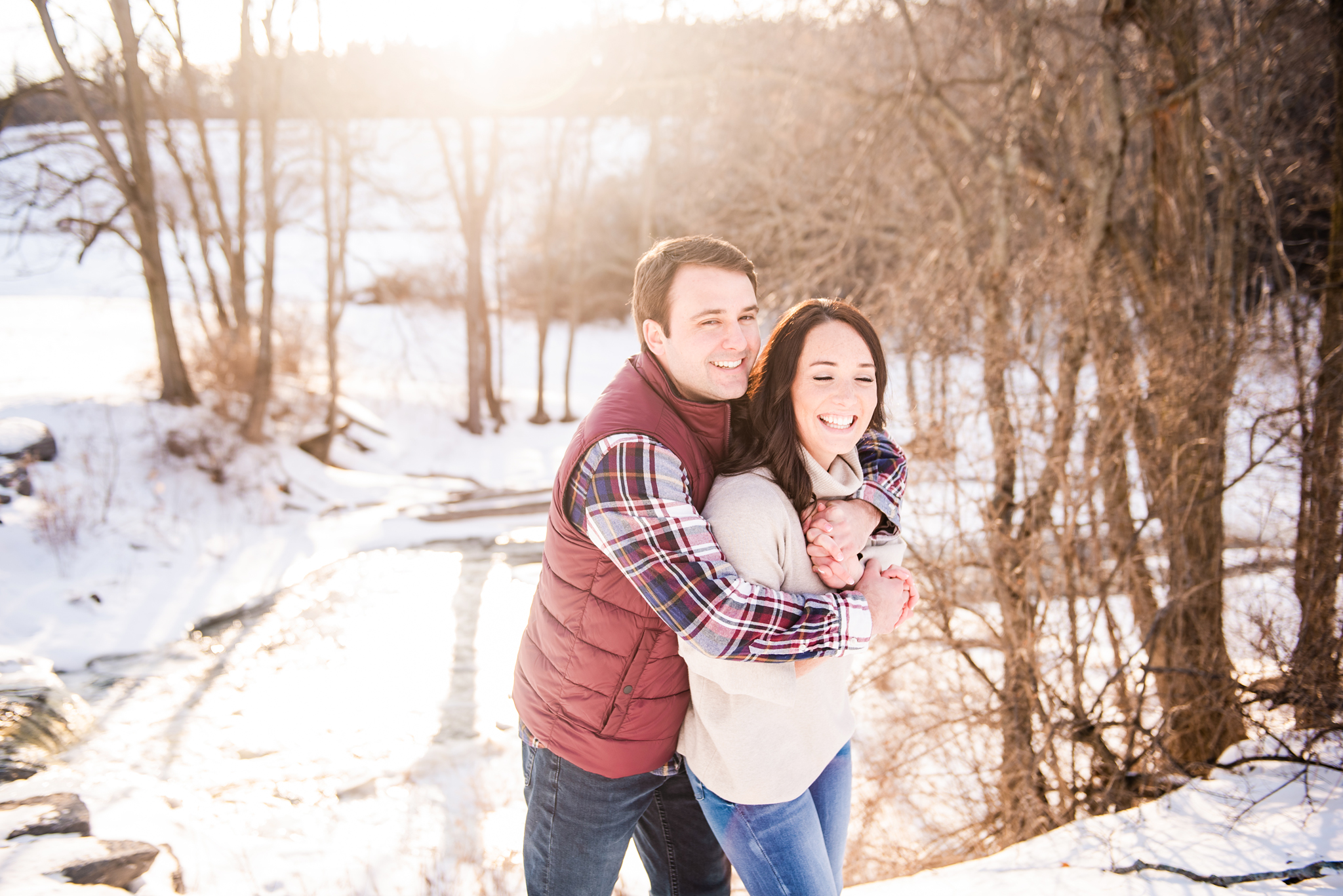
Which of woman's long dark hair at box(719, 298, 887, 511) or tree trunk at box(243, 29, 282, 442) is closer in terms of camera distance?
woman's long dark hair at box(719, 298, 887, 511)

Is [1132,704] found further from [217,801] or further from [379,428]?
[379,428]

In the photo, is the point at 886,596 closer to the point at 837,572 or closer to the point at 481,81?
the point at 837,572

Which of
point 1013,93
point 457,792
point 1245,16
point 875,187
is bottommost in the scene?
point 457,792

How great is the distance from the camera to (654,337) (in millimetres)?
2004

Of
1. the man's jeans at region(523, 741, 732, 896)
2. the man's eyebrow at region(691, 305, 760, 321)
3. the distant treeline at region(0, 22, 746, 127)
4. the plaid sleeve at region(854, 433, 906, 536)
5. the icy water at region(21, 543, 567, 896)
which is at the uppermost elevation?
the distant treeline at region(0, 22, 746, 127)

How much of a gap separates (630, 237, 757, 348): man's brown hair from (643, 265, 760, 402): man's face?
0.01 meters

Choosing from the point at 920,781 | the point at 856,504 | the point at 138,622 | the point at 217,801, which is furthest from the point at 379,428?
the point at 856,504

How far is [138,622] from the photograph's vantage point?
7.25m

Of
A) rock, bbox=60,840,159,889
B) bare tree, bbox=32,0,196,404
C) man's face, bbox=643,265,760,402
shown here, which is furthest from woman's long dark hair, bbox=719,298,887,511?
bare tree, bbox=32,0,196,404

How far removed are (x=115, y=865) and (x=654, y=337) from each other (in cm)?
349

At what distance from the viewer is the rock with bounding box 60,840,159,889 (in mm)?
3213

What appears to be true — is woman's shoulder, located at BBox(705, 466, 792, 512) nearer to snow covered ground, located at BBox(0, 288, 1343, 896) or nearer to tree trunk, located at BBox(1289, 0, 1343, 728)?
snow covered ground, located at BBox(0, 288, 1343, 896)

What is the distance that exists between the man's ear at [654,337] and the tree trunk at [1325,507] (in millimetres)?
4353

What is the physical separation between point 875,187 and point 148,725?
7.26 meters
